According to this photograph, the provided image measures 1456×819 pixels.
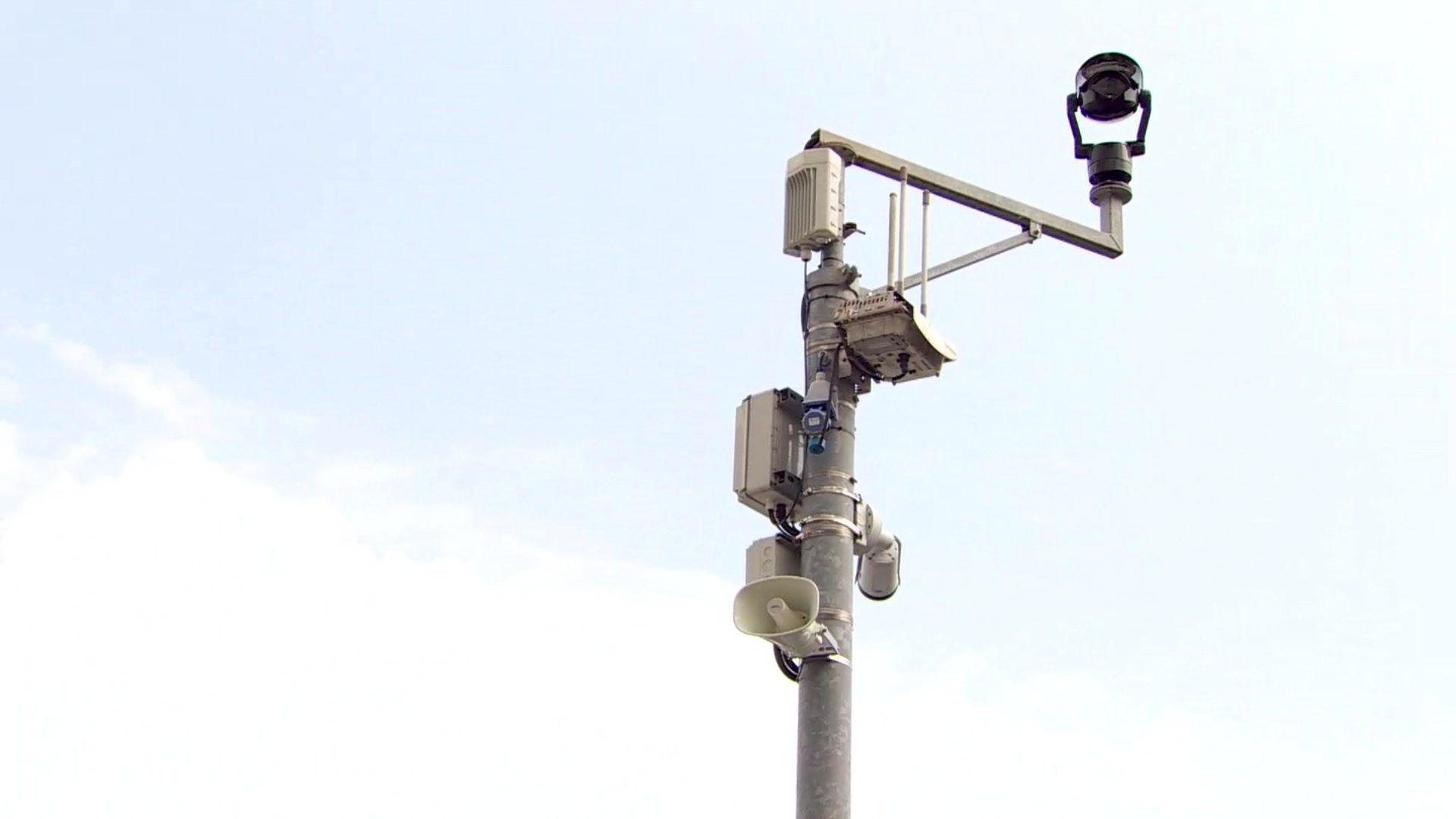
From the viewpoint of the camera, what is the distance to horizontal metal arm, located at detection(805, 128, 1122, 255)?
11.4 m

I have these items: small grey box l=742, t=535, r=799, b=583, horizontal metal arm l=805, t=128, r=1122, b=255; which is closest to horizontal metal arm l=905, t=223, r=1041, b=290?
horizontal metal arm l=805, t=128, r=1122, b=255

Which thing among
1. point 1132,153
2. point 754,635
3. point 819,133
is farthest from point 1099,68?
point 754,635

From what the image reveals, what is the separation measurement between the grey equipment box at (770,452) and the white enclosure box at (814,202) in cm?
83

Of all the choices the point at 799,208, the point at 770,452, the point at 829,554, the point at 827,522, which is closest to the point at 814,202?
the point at 799,208

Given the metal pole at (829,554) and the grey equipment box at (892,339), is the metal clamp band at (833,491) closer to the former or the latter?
the metal pole at (829,554)

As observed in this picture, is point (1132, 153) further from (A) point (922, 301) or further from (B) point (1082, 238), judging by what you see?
(A) point (922, 301)

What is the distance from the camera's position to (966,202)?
1180 centimetres

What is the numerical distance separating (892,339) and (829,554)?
1.14 meters

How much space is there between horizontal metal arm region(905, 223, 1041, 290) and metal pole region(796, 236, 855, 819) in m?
0.42

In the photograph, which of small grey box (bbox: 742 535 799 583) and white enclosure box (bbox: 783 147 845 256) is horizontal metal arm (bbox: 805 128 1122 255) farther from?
small grey box (bbox: 742 535 799 583)

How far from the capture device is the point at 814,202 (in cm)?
1112

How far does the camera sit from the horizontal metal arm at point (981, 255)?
11.3 metres

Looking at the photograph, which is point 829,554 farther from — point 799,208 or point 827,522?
point 799,208

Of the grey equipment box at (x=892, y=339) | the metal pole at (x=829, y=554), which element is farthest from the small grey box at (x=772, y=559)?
the grey equipment box at (x=892, y=339)
